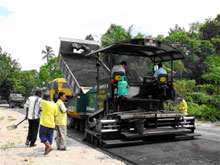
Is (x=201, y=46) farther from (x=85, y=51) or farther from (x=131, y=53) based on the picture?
(x=131, y=53)

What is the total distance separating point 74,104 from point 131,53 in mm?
3179

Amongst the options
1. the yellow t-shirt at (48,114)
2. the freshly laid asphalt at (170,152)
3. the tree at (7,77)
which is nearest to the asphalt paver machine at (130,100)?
the freshly laid asphalt at (170,152)

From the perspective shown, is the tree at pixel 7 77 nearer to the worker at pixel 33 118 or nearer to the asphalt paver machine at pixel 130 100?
the asphalt paver machine at pixel 130 100

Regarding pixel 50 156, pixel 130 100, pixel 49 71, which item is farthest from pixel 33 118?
pixel 49 71

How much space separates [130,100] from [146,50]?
7.58 ft

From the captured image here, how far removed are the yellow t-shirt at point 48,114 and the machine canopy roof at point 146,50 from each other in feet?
8.87

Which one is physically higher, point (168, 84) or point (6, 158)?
point (168, 84)

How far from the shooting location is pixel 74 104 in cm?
1090

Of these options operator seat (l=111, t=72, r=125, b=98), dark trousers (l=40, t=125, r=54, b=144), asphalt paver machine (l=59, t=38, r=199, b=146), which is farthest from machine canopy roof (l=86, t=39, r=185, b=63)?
dark trousers (l=40, t=125, r=54, b=144)

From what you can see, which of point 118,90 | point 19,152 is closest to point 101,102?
point 118,90

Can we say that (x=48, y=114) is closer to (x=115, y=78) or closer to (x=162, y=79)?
(x=115, y=78)

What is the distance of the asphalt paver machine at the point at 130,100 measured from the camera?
7.82 metres

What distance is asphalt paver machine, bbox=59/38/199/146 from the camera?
7.82 m

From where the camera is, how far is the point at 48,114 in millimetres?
6793
